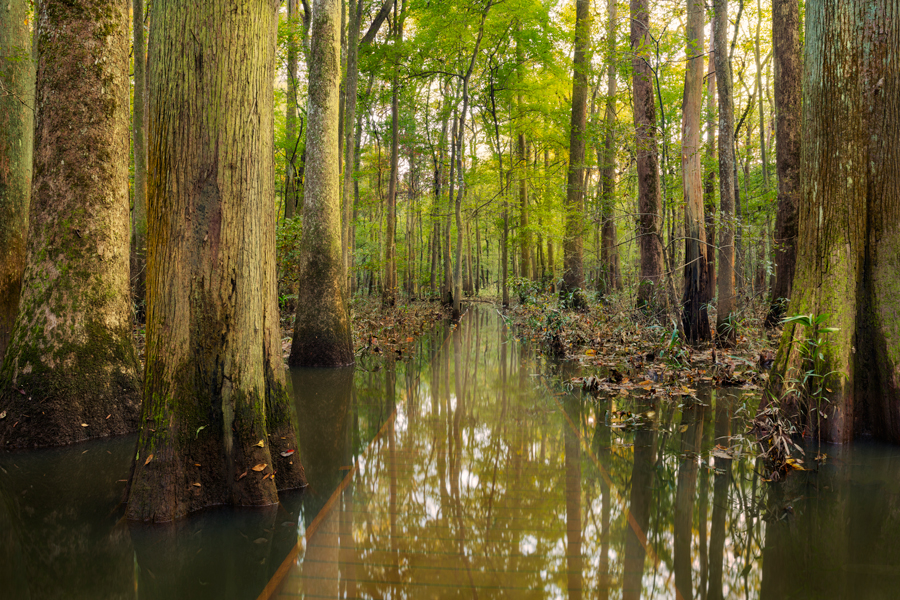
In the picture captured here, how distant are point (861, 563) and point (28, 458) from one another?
585 centimetres

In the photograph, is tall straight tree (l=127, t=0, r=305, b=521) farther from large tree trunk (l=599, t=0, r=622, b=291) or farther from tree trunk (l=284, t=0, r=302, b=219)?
tree trunk (l=284, t=0, r=302, b=219)

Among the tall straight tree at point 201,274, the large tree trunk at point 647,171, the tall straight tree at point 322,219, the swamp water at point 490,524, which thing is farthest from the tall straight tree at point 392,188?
the tall straight tree at point 201,274

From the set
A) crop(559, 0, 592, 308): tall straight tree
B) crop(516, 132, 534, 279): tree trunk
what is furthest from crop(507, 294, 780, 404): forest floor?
crop(516, 132, 534, 279): tree trunk

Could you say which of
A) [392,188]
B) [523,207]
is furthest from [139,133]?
[523,207]

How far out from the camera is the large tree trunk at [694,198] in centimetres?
923

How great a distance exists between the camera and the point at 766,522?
10.5ft

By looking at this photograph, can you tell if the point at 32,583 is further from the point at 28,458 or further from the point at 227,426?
the point at 28,458

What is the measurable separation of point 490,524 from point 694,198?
7928mm

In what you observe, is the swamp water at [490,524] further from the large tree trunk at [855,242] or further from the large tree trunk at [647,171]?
the large tree trunk at [647,171]

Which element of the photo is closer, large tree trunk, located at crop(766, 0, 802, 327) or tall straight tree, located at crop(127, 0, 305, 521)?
tall straight tree, located at crop(127, 0, 305, 521)

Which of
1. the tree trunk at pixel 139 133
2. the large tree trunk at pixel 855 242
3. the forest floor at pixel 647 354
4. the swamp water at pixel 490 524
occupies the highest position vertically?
the tree trunk at pixel 139 133

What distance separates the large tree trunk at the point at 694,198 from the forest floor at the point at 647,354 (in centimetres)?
52

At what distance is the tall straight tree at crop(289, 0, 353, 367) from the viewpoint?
8.60 metres

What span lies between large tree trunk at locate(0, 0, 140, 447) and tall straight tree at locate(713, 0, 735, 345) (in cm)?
894
